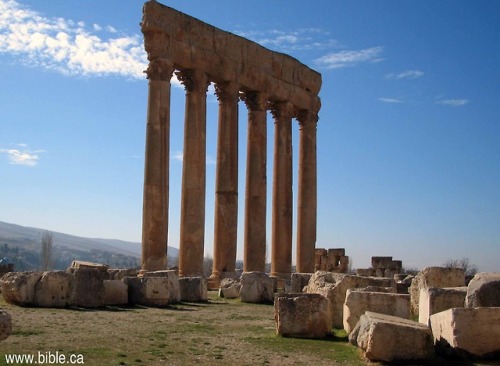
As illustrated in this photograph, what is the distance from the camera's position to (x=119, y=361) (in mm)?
9867

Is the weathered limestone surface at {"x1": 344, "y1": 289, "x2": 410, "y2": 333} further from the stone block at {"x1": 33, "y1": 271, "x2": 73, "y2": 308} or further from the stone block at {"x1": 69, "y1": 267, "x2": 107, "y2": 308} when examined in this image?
the stone block at {"x1": 33, "y1": 271, "x2": 73, "y2": 308}

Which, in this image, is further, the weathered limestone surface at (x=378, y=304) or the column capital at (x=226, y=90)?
the column capital at (x=226, y=90)

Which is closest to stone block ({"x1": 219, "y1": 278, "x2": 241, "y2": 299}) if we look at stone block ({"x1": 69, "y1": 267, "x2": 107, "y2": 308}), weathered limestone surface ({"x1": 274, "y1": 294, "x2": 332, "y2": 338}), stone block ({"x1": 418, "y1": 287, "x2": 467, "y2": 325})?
stone block ({"x1": 69, "y1": 267, "x2": 107, "y2": 308})

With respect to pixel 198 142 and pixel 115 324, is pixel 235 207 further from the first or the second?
pixel 115 324

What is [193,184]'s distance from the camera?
91.9 ft

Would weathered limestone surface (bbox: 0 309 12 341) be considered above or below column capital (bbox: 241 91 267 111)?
below

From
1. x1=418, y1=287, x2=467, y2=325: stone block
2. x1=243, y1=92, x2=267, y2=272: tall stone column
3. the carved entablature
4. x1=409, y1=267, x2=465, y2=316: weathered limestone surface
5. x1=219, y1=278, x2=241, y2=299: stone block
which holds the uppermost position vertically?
the carved entablature

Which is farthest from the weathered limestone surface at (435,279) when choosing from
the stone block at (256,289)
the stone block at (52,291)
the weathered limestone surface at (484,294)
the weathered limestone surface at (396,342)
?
the stone block at (52,291)

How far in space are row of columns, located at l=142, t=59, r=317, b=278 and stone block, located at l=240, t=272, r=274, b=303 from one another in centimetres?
489

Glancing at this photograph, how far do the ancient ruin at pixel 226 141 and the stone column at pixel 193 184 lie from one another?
0.04m

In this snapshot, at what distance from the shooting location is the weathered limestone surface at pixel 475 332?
1020cm

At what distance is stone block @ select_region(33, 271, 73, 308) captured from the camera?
17297mm

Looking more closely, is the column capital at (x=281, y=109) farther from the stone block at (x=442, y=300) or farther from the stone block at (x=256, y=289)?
the stone block at (x=442, y=300)

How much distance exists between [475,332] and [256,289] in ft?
40.2
